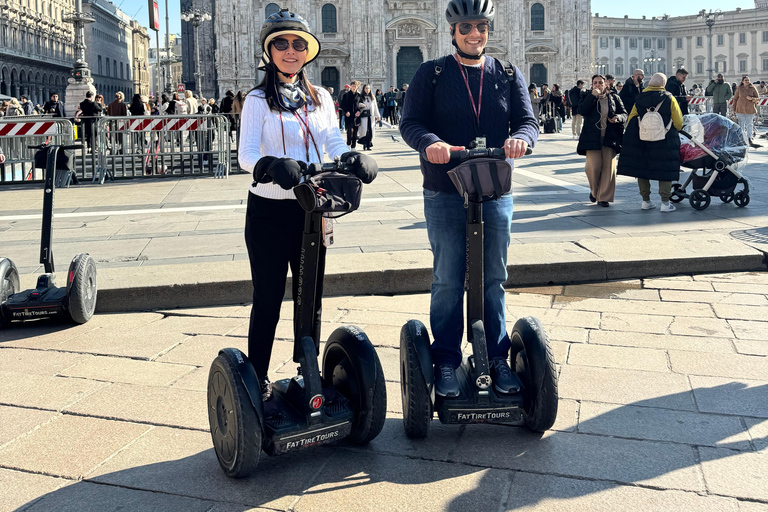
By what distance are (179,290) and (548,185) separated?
7426 mm

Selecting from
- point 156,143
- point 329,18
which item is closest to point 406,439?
point 156,143

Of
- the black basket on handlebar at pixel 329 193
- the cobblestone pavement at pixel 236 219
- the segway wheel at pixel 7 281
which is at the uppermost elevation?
the black basket on handlebar at pixel 329 193

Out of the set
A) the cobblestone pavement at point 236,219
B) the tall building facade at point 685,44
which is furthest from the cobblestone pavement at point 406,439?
the tall building facade at point 685,44

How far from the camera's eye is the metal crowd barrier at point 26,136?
1371 cm

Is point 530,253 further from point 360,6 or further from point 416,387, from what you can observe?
point 360,6

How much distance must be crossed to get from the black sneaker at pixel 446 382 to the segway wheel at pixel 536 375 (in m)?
0.26

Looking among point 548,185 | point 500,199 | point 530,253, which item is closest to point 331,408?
point 500,199

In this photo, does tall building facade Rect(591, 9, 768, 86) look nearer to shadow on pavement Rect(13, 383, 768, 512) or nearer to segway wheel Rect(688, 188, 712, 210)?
segway wheel Rect(688, 188, 712, 210)

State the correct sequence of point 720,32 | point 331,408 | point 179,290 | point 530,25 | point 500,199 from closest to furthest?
point 331,408 → point 500,199 → point 179,290 → point 530,25 → point 720,32

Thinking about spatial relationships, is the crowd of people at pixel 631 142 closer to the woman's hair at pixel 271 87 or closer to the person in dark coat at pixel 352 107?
the woman's hair at pixel 271 87

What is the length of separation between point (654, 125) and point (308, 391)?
722cm

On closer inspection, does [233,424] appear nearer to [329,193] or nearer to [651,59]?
[329,193]

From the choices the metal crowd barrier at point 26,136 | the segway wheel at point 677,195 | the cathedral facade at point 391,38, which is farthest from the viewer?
the cathedral facade at point 391,38

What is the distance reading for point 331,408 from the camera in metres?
3.00
